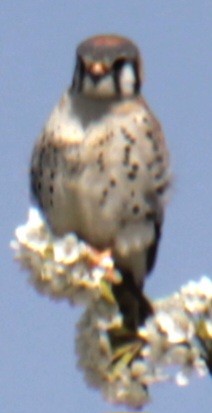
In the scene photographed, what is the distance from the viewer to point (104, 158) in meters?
7.44

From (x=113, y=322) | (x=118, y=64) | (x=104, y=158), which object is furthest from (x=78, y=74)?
(x=113, y=322)

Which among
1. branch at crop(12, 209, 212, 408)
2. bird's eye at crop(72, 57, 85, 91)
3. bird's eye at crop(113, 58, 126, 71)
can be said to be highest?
bird's eye at crop(113, 58, 126, 71)

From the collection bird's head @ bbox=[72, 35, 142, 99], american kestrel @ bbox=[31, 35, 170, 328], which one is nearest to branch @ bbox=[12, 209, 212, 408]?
american kestrel @ bbox=[31, 35, 170, 328]

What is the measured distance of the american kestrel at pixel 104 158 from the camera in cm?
748

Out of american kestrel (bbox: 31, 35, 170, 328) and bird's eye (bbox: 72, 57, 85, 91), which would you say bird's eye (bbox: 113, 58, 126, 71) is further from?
bird's eye (bbox: 72, 57, 85, 91)

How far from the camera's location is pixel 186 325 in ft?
15.7

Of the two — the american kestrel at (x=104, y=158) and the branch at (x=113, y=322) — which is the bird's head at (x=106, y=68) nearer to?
the american kestrel at (x=104, y=158)

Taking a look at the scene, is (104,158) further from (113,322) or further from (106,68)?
(113,322)

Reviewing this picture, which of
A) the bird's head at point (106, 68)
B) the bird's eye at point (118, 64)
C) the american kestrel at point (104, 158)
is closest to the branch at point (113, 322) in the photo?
the american kestrel at point (104, 158)

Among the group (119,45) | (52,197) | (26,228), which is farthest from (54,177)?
(26,228)

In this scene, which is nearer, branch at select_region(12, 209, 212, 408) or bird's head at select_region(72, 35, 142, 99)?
branch at select_region(12, 209, 212, 408)

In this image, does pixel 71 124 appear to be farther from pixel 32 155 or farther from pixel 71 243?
pixel 71 243

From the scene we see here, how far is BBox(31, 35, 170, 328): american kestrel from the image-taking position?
24.5 feet

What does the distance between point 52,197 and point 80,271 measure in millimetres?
2476
